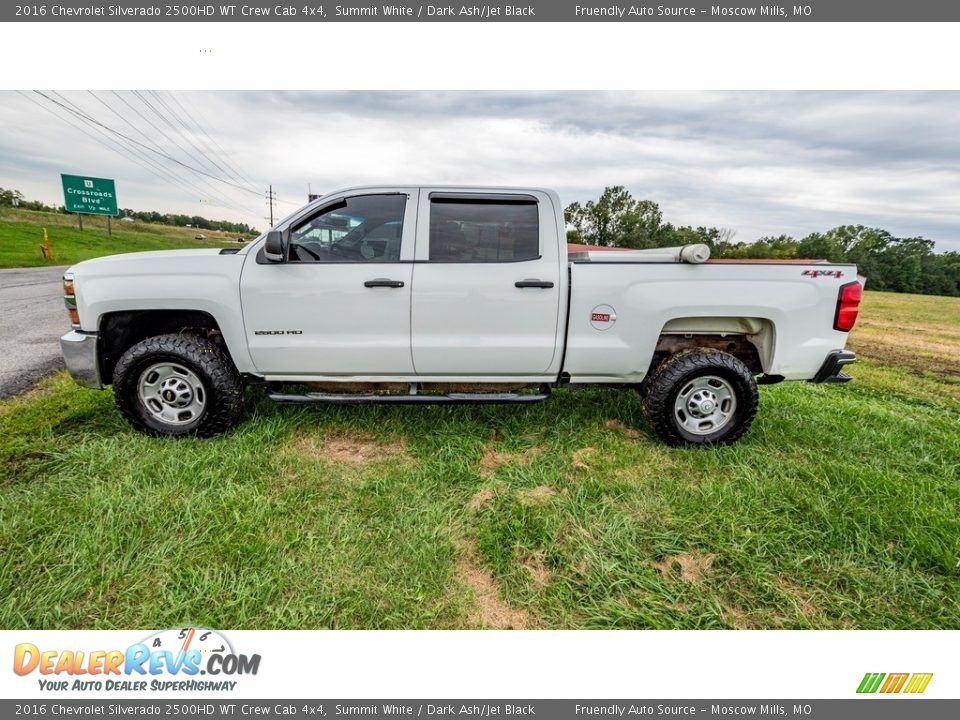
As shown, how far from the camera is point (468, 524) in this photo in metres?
2.49

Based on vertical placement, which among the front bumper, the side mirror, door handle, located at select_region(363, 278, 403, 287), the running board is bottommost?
the running board

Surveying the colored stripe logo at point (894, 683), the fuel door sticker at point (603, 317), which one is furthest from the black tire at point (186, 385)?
the colored stripe logo at point (894, 683)

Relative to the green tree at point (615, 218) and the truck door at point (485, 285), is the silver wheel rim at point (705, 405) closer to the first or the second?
the truck door at point (485, 285)

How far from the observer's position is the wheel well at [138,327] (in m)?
3.25

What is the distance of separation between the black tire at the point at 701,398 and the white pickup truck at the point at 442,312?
0.01m

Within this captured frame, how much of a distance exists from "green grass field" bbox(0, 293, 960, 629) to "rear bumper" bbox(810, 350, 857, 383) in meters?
0.52

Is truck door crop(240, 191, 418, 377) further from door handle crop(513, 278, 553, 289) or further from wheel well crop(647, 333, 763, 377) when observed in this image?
wheel well crop(647, 333, 763, 377)

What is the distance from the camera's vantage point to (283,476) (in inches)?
113

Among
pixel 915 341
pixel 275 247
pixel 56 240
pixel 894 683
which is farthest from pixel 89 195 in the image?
pixel 915 341

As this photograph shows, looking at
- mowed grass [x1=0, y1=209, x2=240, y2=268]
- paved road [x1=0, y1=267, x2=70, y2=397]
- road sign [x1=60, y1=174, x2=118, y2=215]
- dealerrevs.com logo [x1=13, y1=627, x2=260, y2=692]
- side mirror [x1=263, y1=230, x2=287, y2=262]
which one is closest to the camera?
dealerrevs.com logo [x1=13, y1=627, x2=260, y2=692]

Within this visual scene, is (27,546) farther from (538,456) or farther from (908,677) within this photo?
(908,677)

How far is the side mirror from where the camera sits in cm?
294

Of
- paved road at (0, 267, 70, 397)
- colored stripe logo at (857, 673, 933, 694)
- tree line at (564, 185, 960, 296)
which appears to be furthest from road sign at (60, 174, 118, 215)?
colored stripe logo at (857, 673, 933, 694)

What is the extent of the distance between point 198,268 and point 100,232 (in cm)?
3783
